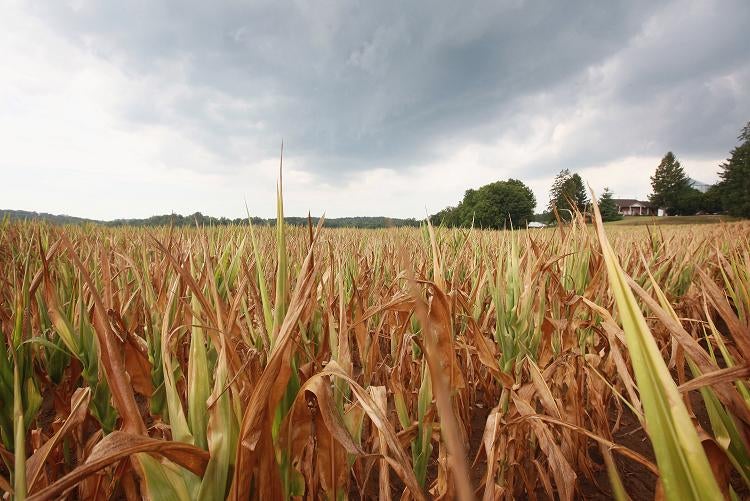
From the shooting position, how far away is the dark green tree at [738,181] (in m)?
31.3

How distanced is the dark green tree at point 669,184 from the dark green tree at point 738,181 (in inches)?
297

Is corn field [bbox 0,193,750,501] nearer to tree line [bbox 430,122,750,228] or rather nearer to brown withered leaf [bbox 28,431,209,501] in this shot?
brown withered leaf [bbox 28,431,209,501]

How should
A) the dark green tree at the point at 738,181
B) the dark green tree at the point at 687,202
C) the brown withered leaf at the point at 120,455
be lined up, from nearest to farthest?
the brown withered leaf at the point at 120,455, the dark green tree at the point at 738,181, the dark green tree at the point at 687,202

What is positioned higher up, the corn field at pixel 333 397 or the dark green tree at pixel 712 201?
the dark green tree at pixel 712 201

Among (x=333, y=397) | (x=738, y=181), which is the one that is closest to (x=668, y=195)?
(x=738, y=181)

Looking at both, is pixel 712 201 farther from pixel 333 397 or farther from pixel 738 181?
pixel 333 397

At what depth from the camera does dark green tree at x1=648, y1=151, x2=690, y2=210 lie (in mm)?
43562

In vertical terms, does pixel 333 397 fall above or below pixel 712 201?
below

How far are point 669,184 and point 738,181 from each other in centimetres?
1203

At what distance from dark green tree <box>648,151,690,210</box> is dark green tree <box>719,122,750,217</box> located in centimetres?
755

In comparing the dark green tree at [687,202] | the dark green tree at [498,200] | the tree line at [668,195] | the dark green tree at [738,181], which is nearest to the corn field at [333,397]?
the tree line at [668,195]

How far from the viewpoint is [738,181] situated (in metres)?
32.9

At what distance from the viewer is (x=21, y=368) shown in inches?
38.3

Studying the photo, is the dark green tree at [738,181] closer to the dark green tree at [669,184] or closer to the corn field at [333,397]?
the dark green tree at [669,184]
